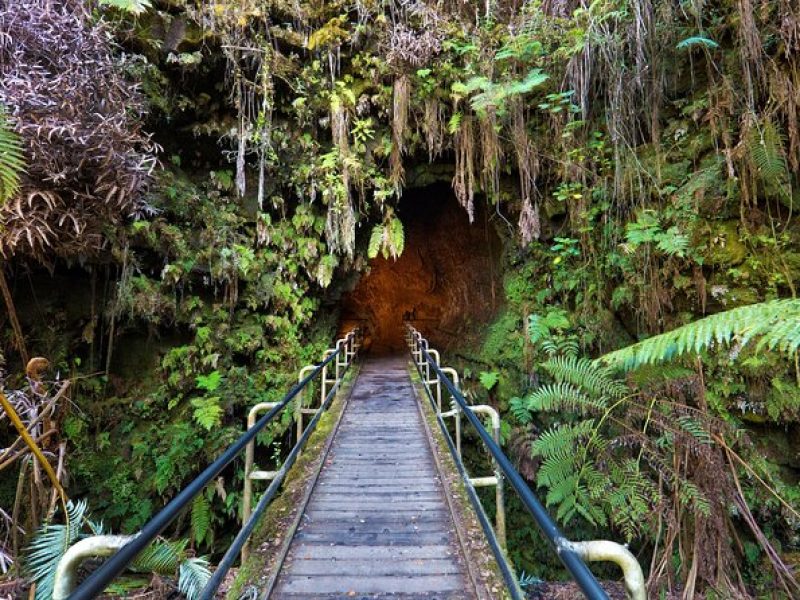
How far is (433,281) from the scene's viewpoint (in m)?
15.9

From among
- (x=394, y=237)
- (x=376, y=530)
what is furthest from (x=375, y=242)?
(x=376, y=530)

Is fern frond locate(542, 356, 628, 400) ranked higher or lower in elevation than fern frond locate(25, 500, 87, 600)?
higher

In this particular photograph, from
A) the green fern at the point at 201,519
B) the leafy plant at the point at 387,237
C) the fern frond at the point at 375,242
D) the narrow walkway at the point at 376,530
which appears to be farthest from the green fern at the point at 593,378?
the green fern at the point at 201,519

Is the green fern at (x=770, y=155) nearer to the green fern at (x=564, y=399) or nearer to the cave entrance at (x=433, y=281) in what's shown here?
the green fern at (x=564, y=399)

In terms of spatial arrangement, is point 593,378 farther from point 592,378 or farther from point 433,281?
point 433,281

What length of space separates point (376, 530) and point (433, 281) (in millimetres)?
13212

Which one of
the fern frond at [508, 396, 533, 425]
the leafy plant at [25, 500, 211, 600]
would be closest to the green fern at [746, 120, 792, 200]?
the fern frond at [508, 396, 533, 425]

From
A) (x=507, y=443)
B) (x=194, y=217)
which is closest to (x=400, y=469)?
(x=507, y=443)

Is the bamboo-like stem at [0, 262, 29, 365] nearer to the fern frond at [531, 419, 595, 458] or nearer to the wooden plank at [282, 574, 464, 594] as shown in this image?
the wooden plank at [282, 574, 464, 594]

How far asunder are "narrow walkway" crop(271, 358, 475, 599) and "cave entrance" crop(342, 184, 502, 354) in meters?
6.04

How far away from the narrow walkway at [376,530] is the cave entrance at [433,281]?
6041 mm

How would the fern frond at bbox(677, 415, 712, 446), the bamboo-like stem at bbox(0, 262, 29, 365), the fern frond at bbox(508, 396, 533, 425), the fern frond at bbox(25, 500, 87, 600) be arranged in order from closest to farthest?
the fern frond at bbox(25, 500, 87, 600), the fern frond at bbox(677, 415, 712, 446), the bamboo-like stem at bbox(0, 262, 29, 365), the fern frond at bbox(508, 396, 533, 425)

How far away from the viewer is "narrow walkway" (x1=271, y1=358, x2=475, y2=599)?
2420 mm

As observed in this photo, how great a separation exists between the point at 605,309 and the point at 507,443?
281cm
